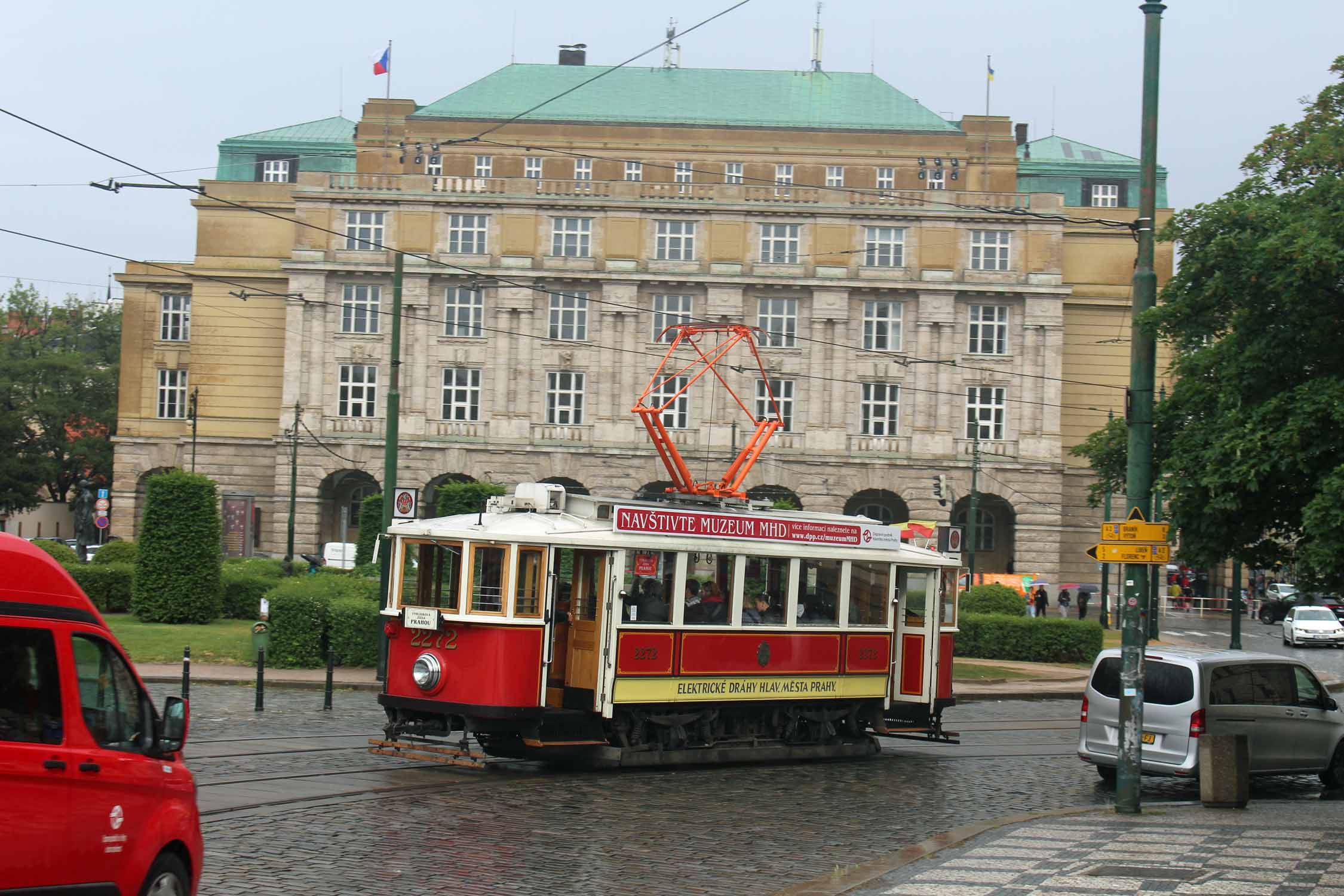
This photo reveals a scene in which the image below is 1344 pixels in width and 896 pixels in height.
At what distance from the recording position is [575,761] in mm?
18094

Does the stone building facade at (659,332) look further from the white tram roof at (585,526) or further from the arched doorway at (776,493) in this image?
the white tram roof at (585,526)

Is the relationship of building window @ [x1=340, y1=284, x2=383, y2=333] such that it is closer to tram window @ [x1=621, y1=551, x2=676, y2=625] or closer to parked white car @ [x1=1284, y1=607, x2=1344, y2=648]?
parked white car @ [x1=1284, y1=607, x2=1344, y2=648]

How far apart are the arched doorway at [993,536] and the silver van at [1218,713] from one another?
48.4 metres

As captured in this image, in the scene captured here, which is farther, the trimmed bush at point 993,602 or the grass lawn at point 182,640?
the trimmed bush at point 993,602

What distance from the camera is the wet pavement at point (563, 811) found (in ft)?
37.9

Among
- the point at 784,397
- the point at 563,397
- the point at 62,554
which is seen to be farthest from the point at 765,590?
the point at 563,397

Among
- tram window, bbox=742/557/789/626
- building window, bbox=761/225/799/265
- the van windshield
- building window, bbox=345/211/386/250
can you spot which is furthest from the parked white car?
tram window, bbox=742/557/789/626

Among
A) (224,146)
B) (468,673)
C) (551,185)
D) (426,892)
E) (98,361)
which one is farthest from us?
(98,361)

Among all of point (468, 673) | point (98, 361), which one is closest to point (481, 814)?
point (468, 673)

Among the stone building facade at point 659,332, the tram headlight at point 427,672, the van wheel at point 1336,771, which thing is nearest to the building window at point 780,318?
the stone building facade at point 659,332

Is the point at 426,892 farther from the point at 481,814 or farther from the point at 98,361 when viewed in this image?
the point at 98,361

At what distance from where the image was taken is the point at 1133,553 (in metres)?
15.5

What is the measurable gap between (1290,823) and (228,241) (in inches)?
2419

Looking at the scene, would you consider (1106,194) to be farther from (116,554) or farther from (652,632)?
(652,632)
